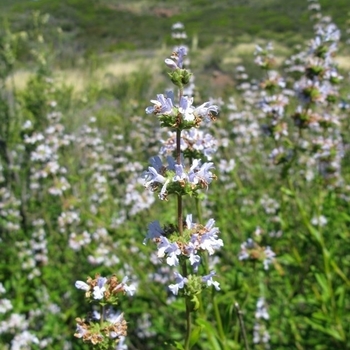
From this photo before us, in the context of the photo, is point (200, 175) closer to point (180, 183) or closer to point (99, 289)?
point (180, 183)

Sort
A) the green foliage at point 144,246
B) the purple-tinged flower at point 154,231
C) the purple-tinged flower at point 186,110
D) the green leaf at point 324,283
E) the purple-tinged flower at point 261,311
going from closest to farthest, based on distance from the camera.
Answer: the purple-tinged flower at point 186,110 < the purple-tinged flower at point 154,231 < the green leaf at point 324,283 < the green foliage at point 144,246 < the purple-tinged flower at point 261,311

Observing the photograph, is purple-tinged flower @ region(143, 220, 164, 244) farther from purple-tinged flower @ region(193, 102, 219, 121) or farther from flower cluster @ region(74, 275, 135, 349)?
purple-tinged flower @ region(193, 102, 219, 121)

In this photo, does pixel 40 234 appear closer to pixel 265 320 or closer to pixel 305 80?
pixel 265 320

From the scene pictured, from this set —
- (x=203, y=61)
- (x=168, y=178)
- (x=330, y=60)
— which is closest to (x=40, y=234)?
(x=330, y=60)

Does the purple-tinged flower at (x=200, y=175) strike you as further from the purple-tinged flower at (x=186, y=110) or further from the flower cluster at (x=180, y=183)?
the purple-tinged flower at (x=186, y=110)

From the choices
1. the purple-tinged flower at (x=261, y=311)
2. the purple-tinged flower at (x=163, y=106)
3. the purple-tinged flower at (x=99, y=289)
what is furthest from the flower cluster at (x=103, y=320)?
the purple-tinged flower at (x=261, y=311)

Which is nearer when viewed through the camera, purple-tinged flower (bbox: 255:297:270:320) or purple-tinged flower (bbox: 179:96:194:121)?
purple-tinged flower (bbox: 179:96:194:121)

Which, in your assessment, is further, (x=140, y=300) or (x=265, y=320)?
(x=140, y=300)

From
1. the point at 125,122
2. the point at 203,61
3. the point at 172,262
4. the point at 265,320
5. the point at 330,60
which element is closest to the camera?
the point at 172,262

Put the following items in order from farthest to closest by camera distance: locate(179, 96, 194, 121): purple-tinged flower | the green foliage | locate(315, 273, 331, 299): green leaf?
the green foliage → locate(315, 273, 331, 299): green leaf → locate(179, 96, 194, 121): purple-tinged flower

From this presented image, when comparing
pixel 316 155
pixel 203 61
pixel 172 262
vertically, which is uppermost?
pixel 172 262

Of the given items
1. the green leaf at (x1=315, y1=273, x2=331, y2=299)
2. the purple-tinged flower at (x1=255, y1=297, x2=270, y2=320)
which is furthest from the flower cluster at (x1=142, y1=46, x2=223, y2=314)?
the purple-tinged flower at (x1=255, y1=297, x2=270, y2=320)
